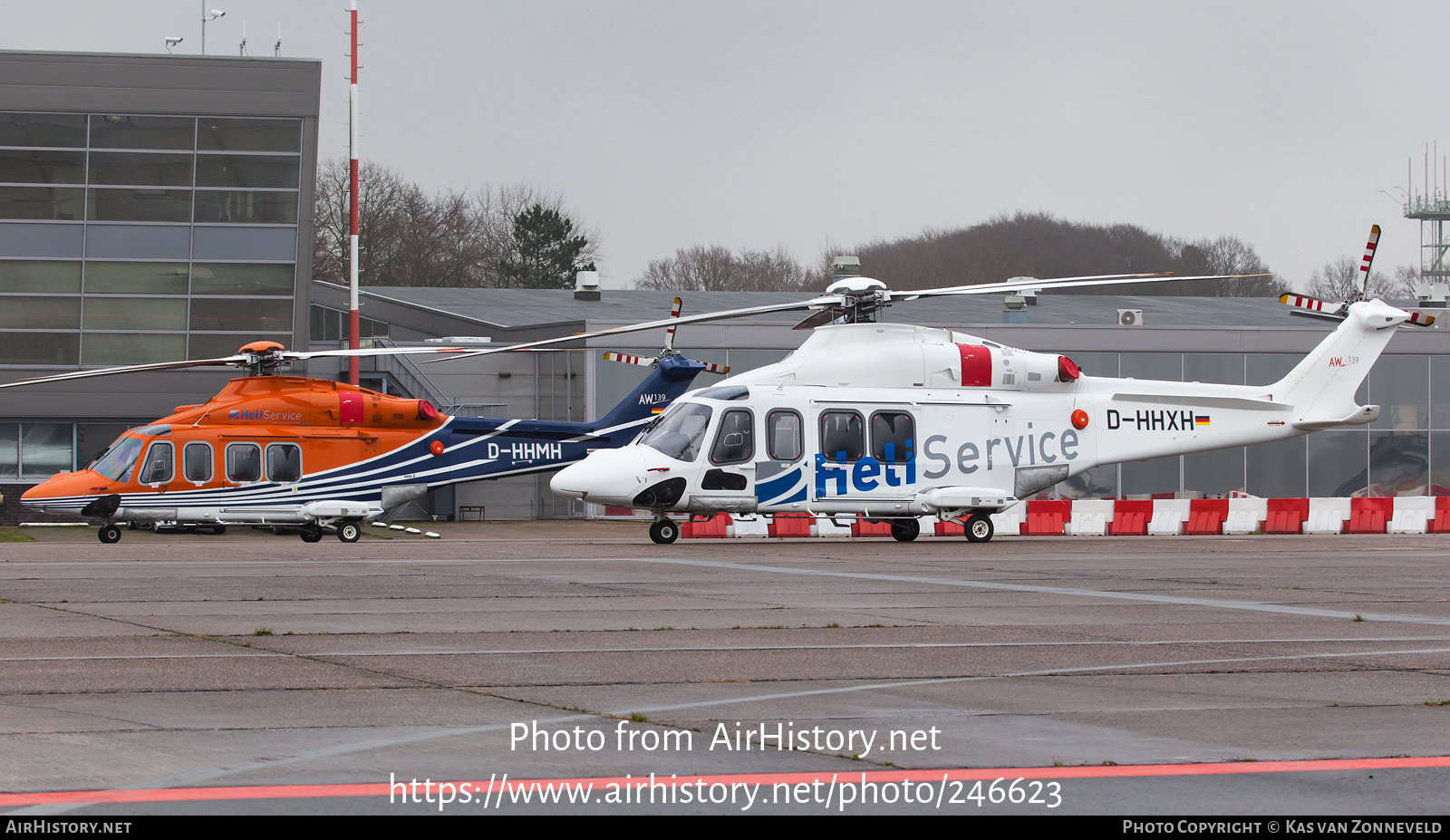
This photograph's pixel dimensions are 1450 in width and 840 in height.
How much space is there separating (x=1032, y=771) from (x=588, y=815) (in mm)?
1811

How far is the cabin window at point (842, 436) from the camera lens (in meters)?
21.1

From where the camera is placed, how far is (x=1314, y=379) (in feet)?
76.8

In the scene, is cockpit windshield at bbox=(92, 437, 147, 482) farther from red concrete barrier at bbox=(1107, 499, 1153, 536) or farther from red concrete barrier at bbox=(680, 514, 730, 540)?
red concrete barrier at bbox=(1107, 499, 1153, 536)

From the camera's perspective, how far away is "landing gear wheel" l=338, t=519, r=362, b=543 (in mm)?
24422

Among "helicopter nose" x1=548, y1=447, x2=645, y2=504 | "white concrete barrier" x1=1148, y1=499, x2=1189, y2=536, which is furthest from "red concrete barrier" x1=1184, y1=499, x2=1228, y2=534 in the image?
"helicopter nose" x1=548, y1=447, x2=645, y2=504

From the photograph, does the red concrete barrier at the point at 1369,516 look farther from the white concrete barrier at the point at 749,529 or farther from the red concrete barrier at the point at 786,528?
the white concrete barrier at the point at 749,529

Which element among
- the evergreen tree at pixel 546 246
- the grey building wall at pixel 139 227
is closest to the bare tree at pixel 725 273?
the evergreen tree at pixel 546 246

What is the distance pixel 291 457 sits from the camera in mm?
24484

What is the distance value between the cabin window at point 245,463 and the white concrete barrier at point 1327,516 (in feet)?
69.8

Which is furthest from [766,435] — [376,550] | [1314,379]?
[1314,379]

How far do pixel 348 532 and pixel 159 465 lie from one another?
344cm

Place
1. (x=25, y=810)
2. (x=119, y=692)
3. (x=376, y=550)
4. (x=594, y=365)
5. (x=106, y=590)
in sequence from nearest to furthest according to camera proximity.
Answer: (x=25, y=810)
(x=119, y=692)
(x=106, y=590)
(x=376, y=550)
(x=594, y=365)

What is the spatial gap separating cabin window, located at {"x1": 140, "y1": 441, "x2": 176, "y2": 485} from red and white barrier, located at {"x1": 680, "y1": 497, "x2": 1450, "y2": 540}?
32.9ft

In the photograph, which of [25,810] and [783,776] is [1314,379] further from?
[25,810]
